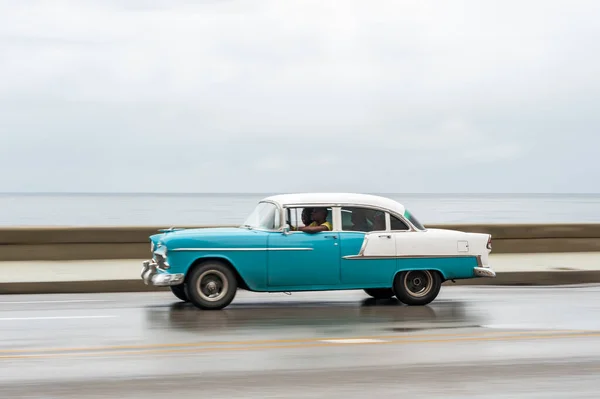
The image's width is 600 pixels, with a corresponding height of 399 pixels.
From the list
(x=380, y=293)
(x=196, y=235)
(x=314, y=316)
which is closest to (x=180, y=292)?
(x=196, y=235)

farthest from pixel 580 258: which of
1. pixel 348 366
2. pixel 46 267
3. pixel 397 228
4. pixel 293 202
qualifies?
pixel 348 366

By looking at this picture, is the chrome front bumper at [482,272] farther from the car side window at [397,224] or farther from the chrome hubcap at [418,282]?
the car side window at [397,224]

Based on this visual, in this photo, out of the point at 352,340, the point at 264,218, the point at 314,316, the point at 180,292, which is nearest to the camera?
the point at 352,340

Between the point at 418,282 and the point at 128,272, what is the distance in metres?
5.58

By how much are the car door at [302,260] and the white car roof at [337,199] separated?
52cm

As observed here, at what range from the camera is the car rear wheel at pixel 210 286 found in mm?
11938

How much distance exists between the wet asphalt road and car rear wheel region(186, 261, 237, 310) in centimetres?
19

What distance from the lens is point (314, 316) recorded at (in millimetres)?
11531

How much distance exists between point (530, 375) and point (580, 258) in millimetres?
11669

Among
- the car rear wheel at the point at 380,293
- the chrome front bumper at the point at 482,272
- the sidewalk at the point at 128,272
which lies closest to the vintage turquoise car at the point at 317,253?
the chrome front bumper at the point at 482,272

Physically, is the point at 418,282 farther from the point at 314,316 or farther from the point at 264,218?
the point at 264,218

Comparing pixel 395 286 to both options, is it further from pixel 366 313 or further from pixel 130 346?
pixel 130 346

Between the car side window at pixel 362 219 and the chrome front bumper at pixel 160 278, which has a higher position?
the car side window at pixel 362 219

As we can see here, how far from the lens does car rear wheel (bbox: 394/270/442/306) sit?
12492mm
